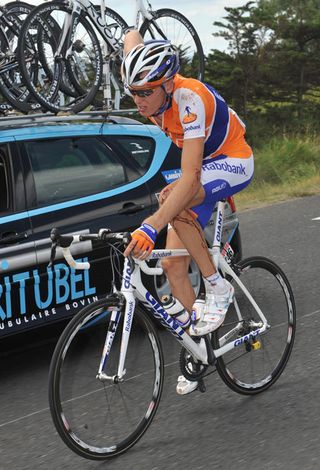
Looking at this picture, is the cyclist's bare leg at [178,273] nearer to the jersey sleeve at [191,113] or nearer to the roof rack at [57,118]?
the jersey sleeve at [191,113]

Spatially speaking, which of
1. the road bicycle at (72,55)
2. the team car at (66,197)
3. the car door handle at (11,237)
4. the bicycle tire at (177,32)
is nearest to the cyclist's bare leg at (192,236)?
the team car at (66,197)

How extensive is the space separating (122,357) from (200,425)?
72 cm

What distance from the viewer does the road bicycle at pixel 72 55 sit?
693 centimetres

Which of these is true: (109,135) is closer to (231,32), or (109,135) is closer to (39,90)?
(39,90)

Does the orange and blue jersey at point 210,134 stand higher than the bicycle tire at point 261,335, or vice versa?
the orange and blue jersey at point 210,134

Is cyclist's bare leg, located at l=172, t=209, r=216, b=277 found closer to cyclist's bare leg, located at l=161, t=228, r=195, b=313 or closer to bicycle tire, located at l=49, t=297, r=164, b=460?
cyclist's bare leg, located at l=161, t=228, r=195, b=313

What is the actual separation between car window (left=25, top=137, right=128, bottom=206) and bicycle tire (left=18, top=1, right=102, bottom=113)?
989 millimetres

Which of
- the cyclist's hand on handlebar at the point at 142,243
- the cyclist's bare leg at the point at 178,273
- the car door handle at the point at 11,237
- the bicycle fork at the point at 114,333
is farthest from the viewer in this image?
the car door handle at the point at 11,237

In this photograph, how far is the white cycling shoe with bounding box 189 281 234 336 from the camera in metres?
4.28

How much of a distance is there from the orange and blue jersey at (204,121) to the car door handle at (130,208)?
1.41m

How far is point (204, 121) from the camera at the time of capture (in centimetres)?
404

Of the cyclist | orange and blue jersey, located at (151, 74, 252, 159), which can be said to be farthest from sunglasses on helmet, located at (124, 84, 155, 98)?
orange and blue jersey, located at (151, 74, 252, 159)

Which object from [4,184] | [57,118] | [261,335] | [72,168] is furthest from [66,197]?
[261,335]

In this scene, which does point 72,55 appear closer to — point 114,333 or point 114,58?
point 114,58
